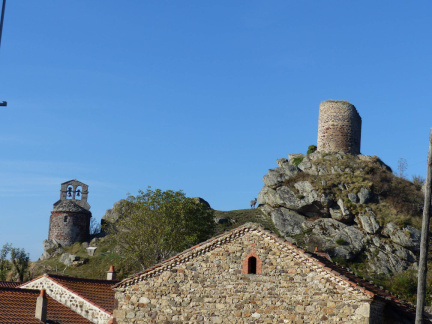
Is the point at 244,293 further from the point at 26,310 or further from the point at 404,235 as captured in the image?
the point at 404,235

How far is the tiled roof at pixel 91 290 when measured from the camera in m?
31.9

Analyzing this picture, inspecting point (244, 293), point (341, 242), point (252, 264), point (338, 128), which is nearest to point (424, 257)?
point (252, 264)

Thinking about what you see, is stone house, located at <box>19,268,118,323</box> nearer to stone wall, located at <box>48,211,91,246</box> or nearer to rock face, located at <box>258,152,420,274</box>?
rock face, located at <box>258,152,420,274</box>

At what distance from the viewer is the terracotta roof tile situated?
3194 cm

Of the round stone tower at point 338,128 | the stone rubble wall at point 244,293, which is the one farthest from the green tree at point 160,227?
the round stone tower at point 338,128

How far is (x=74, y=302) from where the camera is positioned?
104 feet

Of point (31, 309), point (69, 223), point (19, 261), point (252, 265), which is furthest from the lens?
point (69, 223)

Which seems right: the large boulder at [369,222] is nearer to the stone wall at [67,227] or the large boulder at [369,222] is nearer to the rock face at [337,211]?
the rock face at [337,211]

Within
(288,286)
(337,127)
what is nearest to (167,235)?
(288,286)

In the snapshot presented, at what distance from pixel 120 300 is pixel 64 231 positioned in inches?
2192

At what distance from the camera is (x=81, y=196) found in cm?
8219

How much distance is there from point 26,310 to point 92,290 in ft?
15.7

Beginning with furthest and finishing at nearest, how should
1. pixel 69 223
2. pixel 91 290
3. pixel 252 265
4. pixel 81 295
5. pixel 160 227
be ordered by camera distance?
1. pixel 69 223
2. pixel 160 227
3. pixel 91 290
4. pixel 81 295
5. pixel 252 265

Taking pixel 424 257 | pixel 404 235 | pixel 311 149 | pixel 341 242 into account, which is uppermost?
pixel 311 149
